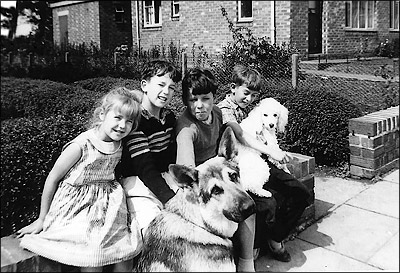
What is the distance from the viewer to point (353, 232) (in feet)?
8.26

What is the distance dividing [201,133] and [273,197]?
59 centimetres

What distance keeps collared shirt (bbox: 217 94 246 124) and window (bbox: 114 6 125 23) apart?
1681cm

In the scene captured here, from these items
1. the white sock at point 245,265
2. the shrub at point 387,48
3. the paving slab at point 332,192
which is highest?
the shrub at point 387,48

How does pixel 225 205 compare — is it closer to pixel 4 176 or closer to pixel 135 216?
pixel 135 216

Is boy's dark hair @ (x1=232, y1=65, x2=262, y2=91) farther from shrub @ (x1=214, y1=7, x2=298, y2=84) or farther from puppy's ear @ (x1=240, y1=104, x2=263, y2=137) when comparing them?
shrub @ (x1=214, y1=7, x2=298, y2=84)

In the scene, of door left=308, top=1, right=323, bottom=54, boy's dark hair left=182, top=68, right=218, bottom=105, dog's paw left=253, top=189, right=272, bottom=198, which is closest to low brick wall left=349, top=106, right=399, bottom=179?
dog's paw left=253, top=189, right=272, bottom=198

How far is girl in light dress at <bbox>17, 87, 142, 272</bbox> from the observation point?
2.00 metres

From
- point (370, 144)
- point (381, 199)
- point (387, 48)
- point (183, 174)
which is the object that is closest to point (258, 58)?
point (370, 144)

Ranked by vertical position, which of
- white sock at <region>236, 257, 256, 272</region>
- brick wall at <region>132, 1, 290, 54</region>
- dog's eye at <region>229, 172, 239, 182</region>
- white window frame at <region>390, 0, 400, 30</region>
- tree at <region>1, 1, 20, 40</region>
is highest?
white window frame at <region>390, 0, 400, 30</region>

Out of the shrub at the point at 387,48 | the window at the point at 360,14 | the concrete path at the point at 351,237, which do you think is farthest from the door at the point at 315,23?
the concrete path at the point at 351,237

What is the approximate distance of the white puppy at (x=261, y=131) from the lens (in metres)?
2.67

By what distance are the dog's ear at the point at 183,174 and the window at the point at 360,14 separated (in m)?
13.5

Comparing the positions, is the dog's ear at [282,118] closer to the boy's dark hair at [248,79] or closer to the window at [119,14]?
the boy's dark hair at [248,79]

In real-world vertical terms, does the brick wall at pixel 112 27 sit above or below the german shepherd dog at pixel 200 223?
above
